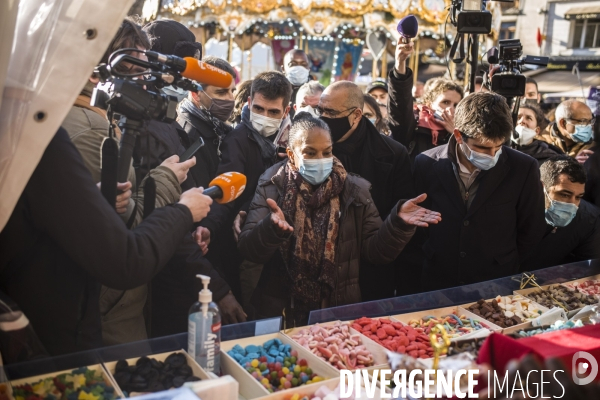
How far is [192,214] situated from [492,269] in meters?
1.90

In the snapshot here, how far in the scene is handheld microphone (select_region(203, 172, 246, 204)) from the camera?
210 cm

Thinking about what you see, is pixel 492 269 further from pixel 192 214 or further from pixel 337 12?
pixel 337 12

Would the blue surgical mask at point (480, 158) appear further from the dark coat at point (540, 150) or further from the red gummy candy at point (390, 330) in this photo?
the dark coat at point (540, 150)

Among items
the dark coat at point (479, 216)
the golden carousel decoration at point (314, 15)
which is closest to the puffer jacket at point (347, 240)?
the dark coat at point (479, 216)

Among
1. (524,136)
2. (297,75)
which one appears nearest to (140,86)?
(297,75)

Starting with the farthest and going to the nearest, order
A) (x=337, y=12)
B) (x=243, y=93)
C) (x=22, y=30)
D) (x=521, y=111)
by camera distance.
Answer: (x=337, y=12)
(x=521, y=111)
(x=243, y=93)
(x=22, y=30)

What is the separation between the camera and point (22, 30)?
5.18 ft

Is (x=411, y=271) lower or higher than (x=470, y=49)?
lower

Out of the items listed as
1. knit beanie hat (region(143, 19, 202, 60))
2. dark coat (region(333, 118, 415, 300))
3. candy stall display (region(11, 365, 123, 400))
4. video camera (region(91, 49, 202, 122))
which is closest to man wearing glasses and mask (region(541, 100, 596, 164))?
dark coat (region(333, 118, 415, 300))

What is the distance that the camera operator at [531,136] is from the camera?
4.23m

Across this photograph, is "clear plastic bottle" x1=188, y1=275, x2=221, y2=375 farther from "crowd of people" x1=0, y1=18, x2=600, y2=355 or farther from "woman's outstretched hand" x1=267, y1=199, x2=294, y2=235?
"woman's outstretched hand" x1=267, y1=199, x2=294, y2=235

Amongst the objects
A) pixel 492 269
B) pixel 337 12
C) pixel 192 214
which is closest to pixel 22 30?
pixel 192 214

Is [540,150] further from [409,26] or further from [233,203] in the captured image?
[233,203]

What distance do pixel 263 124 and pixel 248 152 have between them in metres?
0.18
